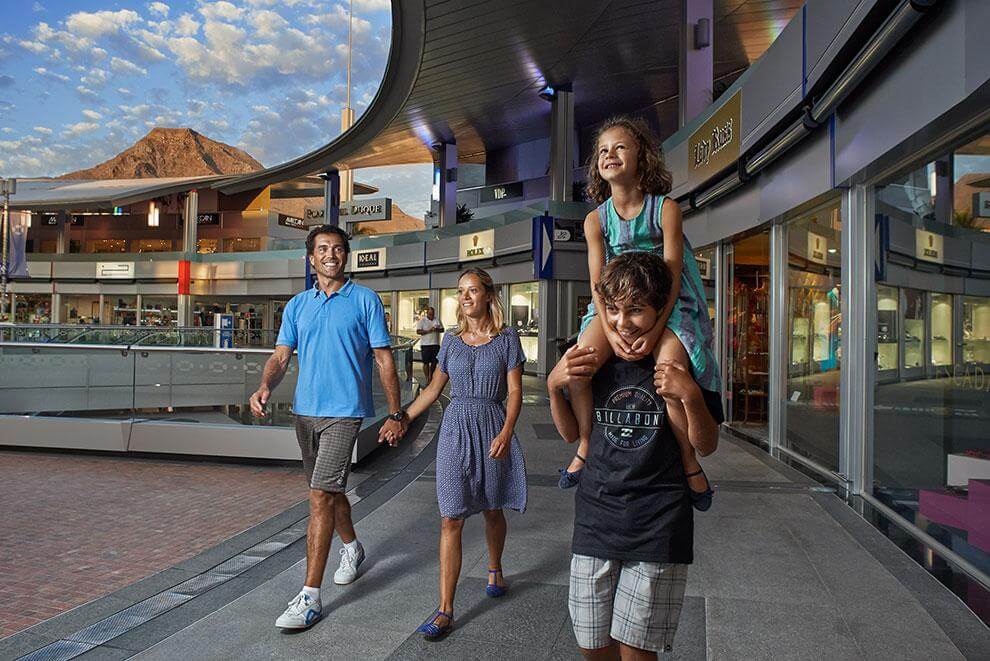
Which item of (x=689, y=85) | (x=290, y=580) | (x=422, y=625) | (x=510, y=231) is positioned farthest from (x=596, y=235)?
(x=510, y=231)

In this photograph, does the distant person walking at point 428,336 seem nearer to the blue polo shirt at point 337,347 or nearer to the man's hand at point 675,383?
the blue polo shirt at point 337,347

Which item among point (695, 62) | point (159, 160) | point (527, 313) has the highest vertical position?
point (159, 160)

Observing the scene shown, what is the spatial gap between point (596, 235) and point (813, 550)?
327cm

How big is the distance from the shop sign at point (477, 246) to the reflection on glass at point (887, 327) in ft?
53.4

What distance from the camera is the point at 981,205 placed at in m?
3.93

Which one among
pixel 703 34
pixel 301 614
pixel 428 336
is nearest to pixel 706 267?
pixel 703 34

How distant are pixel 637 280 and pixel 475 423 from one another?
1746 millimetres

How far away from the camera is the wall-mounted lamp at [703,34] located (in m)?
11.6

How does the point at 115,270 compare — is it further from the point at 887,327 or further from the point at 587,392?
the point at 587,392

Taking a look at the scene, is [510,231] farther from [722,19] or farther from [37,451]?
[37,451]

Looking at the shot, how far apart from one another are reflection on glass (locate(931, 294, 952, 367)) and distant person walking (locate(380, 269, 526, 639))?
296 cm

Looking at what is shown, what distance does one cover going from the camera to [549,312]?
18906mm

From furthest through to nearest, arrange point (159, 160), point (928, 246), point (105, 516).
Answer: point (159, 160), point (105, 516), point (928, 246)

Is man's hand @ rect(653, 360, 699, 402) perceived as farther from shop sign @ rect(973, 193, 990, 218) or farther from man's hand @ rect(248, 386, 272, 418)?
shop sign @ rect(973, 193, 990, 218)
